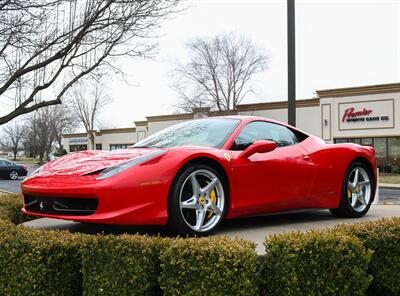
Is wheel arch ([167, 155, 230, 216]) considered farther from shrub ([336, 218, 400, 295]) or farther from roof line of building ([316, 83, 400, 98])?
roof line of building ([316, 83, 400, 98])

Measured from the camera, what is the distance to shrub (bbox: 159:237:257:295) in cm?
312

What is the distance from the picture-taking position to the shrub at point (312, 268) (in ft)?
10.8

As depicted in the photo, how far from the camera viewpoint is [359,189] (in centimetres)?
592

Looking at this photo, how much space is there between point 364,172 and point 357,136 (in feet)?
91.7

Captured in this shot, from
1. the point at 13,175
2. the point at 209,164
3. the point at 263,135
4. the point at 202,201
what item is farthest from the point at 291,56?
the point at 13,175

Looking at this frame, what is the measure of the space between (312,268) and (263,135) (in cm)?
206

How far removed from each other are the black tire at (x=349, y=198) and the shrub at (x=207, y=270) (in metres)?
2.80

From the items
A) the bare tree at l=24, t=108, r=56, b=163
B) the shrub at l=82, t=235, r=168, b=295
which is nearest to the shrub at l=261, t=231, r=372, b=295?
the shrub at l=82, t=235, r=168, b=295

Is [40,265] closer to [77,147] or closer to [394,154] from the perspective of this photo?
[394,154]

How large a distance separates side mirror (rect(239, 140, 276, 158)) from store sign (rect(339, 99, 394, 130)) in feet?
95.1

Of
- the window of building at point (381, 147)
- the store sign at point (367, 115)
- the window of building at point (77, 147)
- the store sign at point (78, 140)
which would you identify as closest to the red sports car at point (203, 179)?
the store sign at point (367, 115)

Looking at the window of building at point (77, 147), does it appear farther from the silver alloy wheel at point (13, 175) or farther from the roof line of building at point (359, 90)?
the roof line of building at point (359, 90)

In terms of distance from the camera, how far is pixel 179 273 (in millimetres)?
3160

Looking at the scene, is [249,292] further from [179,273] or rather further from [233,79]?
[233,79]
